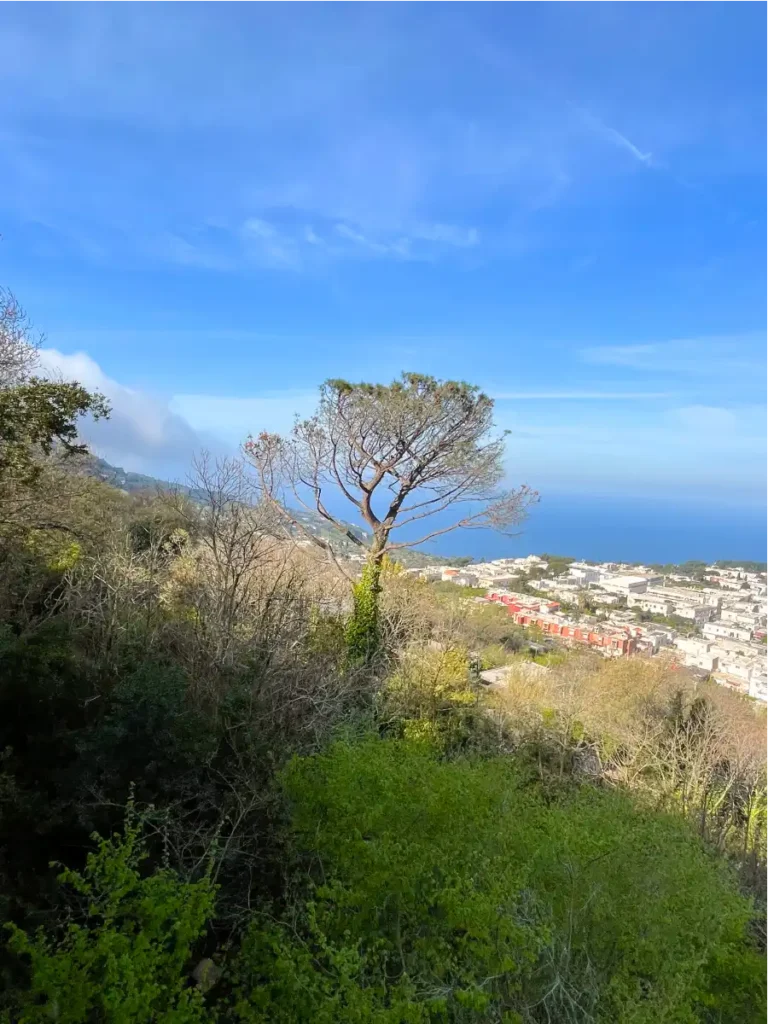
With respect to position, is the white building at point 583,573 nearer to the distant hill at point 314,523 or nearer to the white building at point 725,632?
the white building at point 725,632

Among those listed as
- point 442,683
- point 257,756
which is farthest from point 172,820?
point 442,683

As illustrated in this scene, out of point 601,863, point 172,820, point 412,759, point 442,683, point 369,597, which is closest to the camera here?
point 601,863

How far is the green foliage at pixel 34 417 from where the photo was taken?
590 cm

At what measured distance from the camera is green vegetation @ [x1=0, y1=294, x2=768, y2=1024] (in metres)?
2.78

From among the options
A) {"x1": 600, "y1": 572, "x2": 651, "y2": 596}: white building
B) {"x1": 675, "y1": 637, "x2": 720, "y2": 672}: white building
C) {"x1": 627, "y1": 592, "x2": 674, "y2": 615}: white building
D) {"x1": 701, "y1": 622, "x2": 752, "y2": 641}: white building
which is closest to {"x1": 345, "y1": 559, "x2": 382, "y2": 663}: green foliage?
{"x1": 675, "y1": 637, "x2": 720, "y2": 672}: white building

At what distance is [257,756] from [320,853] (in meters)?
1.08

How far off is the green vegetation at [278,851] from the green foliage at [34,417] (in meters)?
0.04

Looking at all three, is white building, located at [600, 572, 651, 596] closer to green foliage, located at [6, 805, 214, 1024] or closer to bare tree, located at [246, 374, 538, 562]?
bare tree, located at [246, 374, 538, 562]

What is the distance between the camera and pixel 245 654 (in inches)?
256

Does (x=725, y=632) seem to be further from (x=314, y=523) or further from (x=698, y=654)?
(x=314, y=523)

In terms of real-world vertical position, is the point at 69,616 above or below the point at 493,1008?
above

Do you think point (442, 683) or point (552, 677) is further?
point (552, 677)

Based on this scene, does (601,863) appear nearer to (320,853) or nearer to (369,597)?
(320,853)

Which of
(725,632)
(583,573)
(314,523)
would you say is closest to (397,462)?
(314,523)
